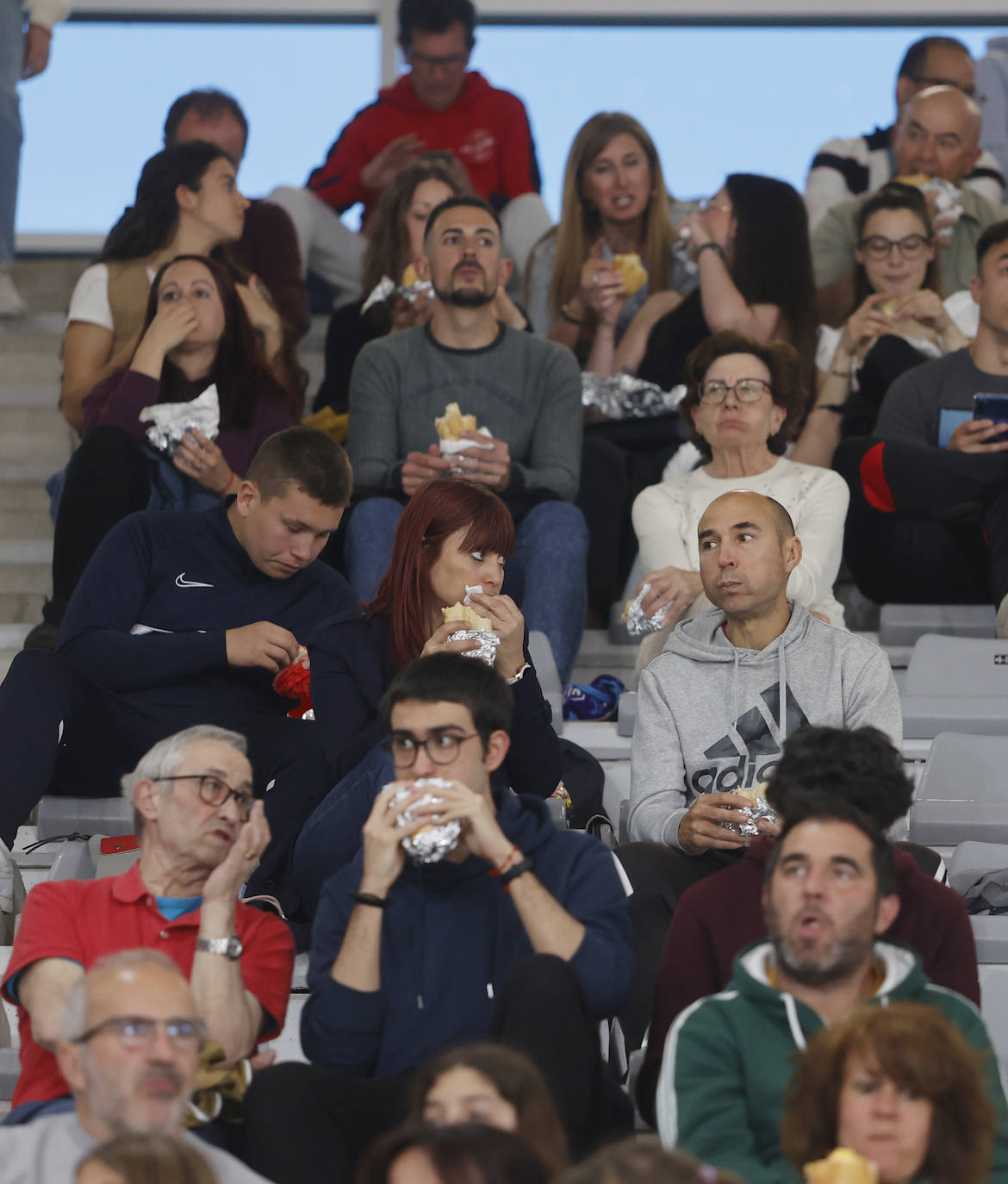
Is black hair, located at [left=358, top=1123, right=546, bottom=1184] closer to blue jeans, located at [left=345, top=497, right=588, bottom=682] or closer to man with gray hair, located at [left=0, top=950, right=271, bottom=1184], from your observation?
man with gray hair, located at [left=0, top=950, right=271, bottom=1184]

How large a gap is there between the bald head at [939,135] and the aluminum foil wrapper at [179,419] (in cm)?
234

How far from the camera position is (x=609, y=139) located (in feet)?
16.6

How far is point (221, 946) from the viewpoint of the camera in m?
2.38

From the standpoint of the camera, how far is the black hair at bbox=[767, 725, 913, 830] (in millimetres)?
2566

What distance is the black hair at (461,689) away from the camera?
2551 mm

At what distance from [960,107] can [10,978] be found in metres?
4.11

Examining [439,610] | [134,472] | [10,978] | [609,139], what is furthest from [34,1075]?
[609,139]

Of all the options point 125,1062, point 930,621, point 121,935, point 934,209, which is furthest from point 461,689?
point 934,209

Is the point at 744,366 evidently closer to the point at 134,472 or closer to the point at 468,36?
the point at 134,472

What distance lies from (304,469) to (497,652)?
0.70m

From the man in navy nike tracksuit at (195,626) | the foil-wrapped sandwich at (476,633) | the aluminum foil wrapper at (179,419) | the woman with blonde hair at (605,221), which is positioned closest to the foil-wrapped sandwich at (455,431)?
the aluminum foil wrapper at (179,419)

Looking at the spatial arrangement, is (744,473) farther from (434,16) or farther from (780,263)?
(434,16)

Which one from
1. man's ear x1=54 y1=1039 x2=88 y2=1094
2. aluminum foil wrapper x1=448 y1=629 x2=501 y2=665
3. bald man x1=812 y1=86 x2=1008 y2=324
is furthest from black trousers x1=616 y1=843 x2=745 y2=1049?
bald man x1=812 y1=86 x2=1008 y2=324

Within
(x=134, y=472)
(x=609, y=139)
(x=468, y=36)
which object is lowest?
(x=134, y=472)
